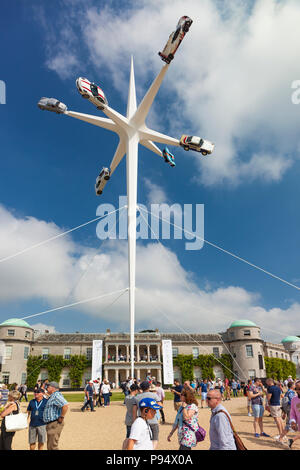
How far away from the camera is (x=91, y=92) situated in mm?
14820

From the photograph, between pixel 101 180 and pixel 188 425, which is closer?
pixel 188 425

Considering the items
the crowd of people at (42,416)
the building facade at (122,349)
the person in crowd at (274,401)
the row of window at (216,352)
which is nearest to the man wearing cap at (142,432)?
the crowd of people at (42,416)

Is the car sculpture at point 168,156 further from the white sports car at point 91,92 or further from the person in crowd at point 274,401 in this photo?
the person in crowd at point 274,401

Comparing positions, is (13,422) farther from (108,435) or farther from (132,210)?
(132,210)

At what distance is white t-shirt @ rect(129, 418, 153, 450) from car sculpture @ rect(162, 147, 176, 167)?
17.8 metres

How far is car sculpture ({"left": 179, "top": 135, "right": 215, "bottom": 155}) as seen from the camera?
17.3 meters

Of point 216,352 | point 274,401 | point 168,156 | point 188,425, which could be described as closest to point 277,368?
point 216,352

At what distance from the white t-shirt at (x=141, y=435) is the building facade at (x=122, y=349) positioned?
143 ft

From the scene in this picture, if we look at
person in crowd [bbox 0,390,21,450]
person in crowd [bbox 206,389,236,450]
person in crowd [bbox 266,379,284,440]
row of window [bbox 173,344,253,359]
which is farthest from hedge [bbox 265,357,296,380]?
person in crowd [bbox 206,389,236,450]

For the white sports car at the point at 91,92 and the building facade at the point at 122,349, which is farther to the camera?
the building facade at the point at 122,349

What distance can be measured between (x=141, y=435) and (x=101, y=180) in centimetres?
1822

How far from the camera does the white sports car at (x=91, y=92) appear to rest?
14438mm

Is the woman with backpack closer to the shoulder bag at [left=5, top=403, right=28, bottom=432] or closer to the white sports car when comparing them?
the shoulder bag at [left=5, top=403, right=28, bottom=432]

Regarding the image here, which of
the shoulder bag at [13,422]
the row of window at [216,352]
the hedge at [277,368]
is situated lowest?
the hedge at [277,368]
